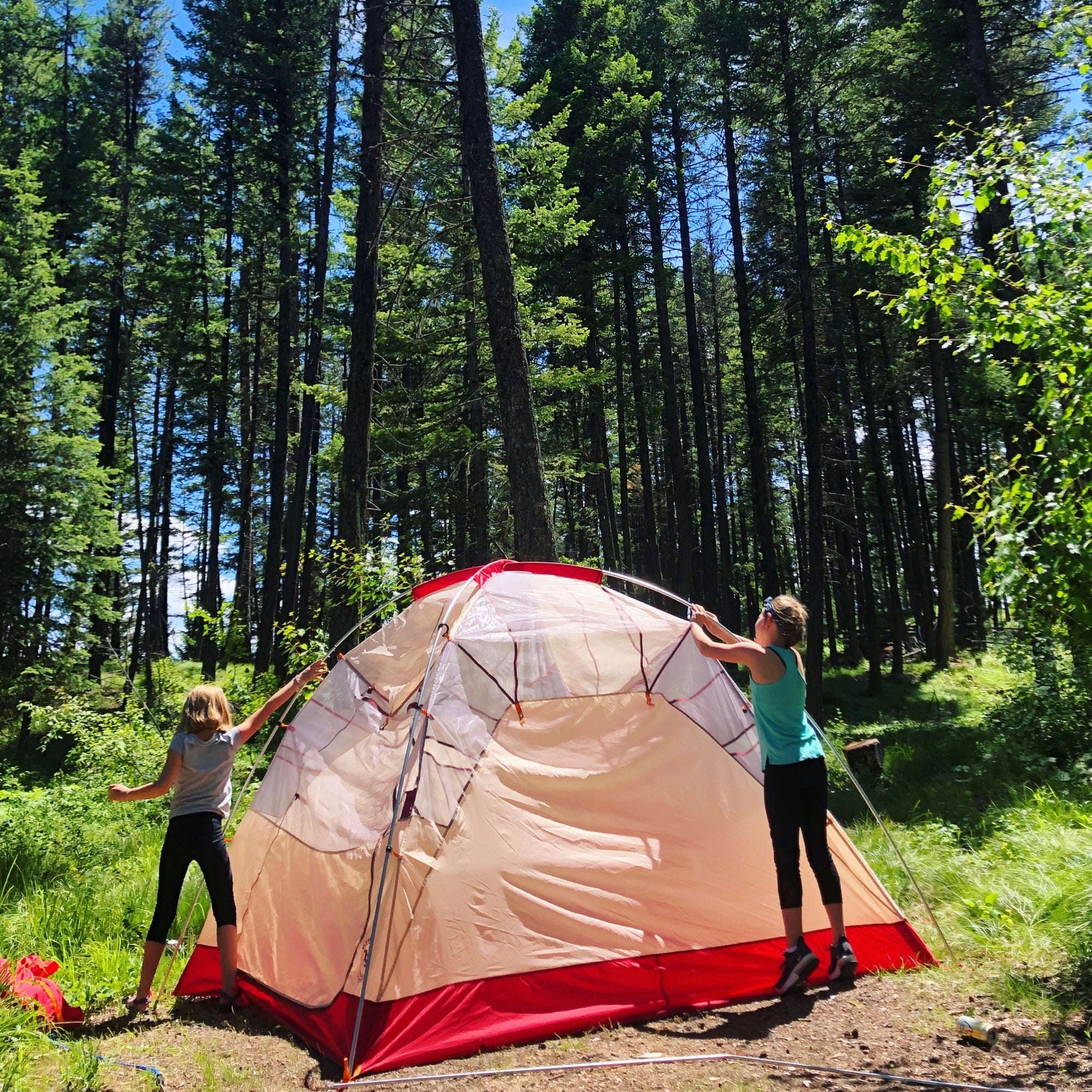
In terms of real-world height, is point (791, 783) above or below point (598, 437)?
below

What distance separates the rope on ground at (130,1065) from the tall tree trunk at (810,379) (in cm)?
1380

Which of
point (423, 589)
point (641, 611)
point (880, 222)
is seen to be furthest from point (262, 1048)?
point (880, 222)

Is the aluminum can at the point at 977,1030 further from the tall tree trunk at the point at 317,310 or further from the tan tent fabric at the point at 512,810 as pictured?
the tall tree trunk at the point at 317,310

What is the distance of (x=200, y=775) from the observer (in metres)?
4.39

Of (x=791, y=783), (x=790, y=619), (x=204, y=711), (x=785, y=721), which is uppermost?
(x=790, y=619)

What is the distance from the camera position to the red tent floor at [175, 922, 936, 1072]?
3.68 m

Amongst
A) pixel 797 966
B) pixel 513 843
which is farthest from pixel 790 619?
pixel 513 843

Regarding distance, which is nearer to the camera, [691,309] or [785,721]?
[785,721]

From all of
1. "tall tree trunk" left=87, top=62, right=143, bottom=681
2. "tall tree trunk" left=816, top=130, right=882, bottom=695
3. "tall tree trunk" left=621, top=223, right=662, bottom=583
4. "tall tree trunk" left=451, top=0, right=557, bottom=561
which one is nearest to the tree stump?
"tall tree trunk" left=451, top=0, right=557, bottom=561

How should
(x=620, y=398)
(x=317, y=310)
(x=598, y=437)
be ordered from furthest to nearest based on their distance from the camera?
(x=620, y=398), (x=598, y=437), (x=317, y=310)

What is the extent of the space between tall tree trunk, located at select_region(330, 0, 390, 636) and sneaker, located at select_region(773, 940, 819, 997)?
611 cm

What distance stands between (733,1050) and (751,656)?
5.80 feet

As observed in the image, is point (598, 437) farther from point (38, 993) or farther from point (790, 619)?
point (38, 993)

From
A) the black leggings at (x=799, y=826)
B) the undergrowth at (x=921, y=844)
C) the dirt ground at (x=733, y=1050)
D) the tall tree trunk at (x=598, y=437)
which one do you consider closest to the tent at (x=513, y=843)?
the dirt ground at (x=733, y=1050)
